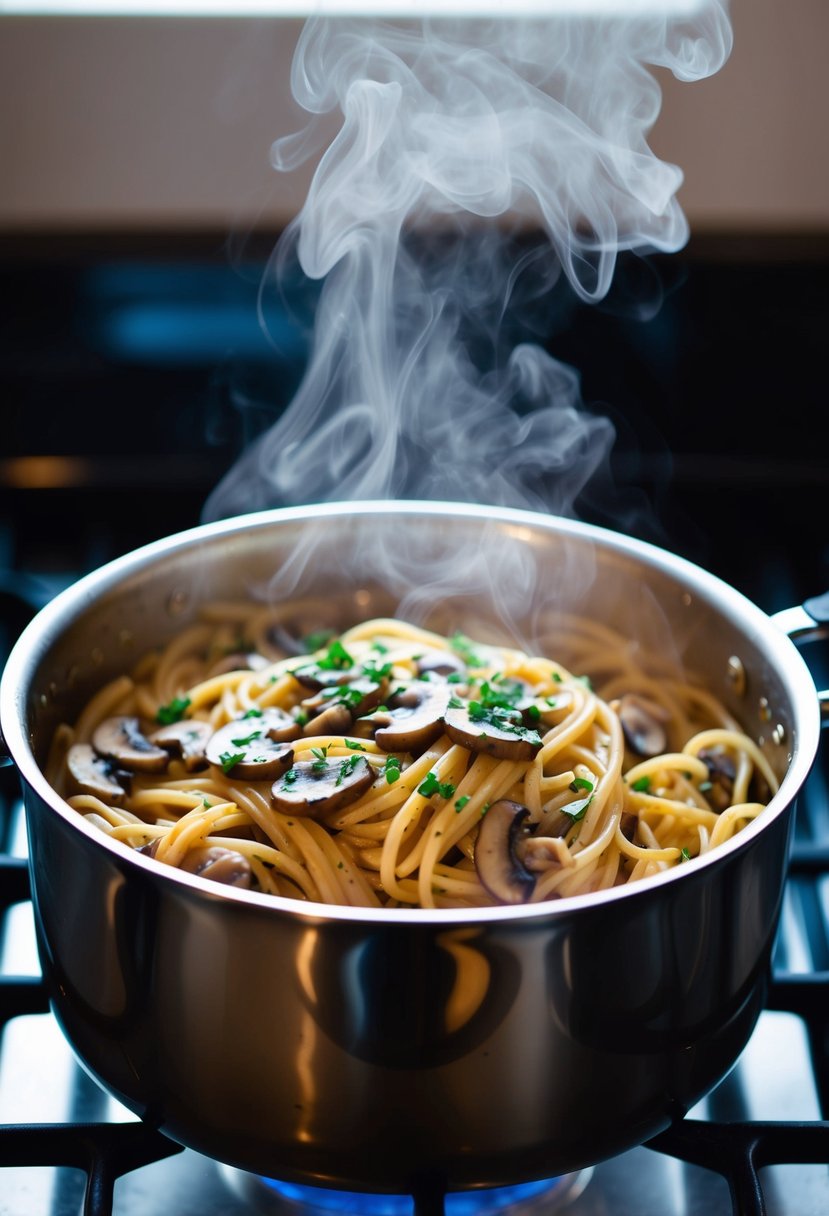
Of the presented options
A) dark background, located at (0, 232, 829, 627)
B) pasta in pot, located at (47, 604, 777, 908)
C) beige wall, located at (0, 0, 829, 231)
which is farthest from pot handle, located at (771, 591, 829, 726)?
beige wall, located at (0, 0, 829, 231)

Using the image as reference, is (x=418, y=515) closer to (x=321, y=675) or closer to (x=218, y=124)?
(x=321, y=675)

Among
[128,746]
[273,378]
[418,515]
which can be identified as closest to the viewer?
[128,746]

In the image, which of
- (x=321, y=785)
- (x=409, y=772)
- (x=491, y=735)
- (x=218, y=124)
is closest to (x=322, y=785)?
(x=321, y=785)

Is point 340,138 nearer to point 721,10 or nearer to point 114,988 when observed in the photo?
point 721,10

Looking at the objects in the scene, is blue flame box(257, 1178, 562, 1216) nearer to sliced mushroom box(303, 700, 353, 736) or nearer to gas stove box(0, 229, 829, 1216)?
sliced mushroom box(303, 700, 353, 736)

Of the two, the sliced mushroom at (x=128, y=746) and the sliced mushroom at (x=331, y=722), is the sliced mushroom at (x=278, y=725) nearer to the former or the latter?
the sliced mushroom at (x=331, y=722)

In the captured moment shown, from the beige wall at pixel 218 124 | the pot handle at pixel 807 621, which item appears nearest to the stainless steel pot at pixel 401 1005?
the pot handle at pixel 807 621

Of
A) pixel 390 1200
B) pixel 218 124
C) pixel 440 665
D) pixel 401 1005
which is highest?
pixel 218 124

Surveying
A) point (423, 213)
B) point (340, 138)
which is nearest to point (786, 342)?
point (423, 213)
